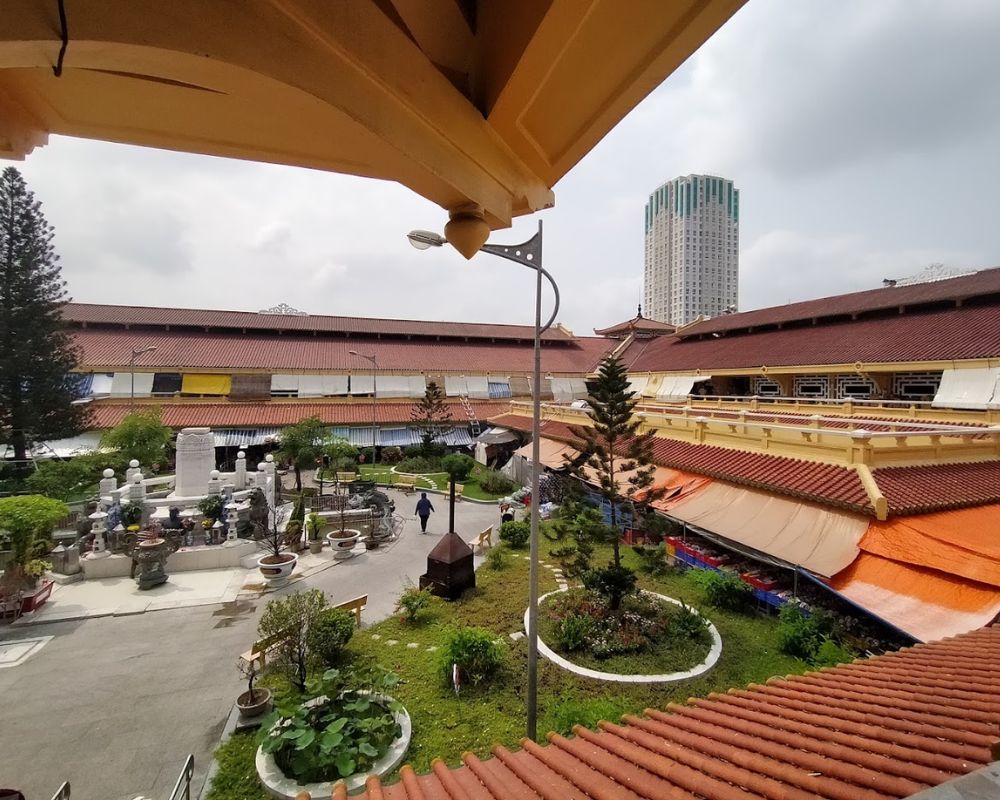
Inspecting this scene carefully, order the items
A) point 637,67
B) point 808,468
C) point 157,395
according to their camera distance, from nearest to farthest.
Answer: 1. point 637,67
2. point 808,468
3. point 157,395

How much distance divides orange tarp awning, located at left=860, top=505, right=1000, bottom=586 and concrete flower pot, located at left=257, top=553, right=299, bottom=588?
10.9m

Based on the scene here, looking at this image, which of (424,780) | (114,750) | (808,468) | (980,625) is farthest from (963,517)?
(114,750)

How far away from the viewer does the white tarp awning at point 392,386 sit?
27.7 meters

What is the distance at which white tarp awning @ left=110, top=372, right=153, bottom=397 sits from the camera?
23.1 m

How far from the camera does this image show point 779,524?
26.8ft

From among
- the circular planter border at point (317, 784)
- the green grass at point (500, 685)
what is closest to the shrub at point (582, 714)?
the green grass at point (500, 685)

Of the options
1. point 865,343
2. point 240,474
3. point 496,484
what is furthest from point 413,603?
point 865,343

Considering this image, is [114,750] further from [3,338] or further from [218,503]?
[3,338]

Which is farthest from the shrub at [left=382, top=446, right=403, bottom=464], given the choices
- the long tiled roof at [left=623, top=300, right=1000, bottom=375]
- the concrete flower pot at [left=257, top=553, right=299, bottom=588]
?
the long tiled roof at [left=623, top=300, right=1000, bottom=375]

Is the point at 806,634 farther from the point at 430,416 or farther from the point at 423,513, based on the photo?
the point at 430,416

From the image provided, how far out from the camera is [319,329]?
99.2ft

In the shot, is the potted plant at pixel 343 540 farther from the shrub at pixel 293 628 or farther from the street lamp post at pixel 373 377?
the street lamp post at pixel 373 377

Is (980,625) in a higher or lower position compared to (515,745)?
higher

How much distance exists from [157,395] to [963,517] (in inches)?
1161
